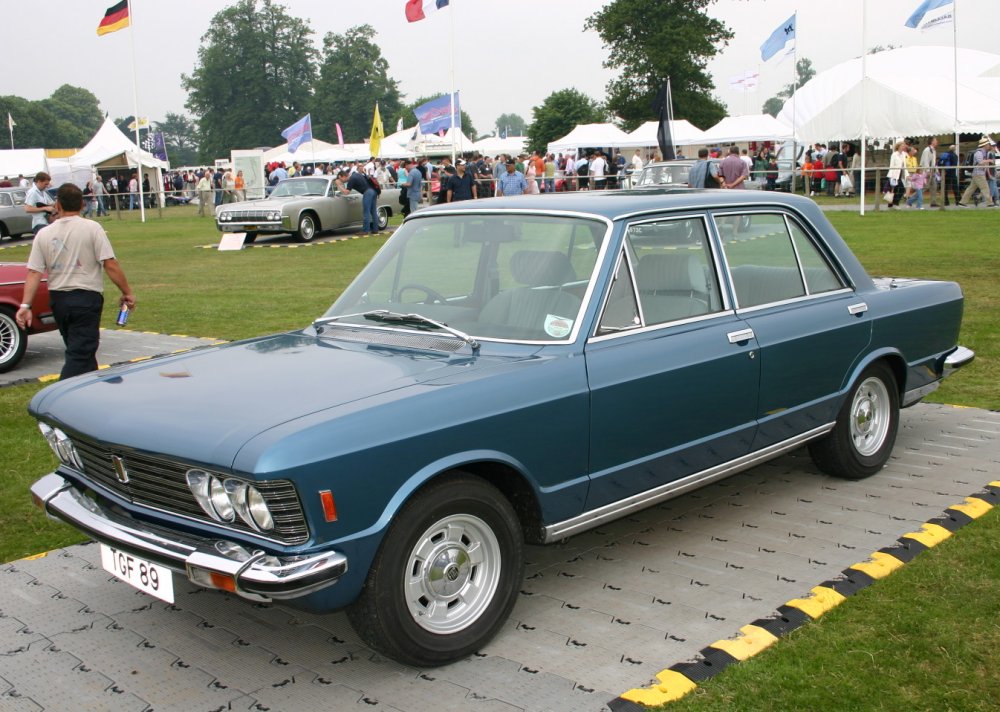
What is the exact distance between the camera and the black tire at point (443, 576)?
348cm

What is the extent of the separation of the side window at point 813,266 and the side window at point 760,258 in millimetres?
58

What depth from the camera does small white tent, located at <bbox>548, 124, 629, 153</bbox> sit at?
45.7m

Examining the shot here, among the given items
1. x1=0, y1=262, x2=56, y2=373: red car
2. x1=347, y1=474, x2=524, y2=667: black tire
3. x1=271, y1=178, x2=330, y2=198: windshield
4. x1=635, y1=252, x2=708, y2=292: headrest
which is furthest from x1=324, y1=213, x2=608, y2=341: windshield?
x1=271, y1=178, x2=330, y2=198: windshield

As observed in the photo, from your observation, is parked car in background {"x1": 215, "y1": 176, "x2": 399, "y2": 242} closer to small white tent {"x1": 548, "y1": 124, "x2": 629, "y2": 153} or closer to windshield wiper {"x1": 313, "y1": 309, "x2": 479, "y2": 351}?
windshield wiper {"x1": 313, "y1": 309, "x2": 479, "y2": 351}

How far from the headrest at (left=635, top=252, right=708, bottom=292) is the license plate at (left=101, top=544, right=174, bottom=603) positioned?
7.95 feet

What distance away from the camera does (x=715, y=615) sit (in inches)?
162

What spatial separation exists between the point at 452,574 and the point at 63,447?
1809mm

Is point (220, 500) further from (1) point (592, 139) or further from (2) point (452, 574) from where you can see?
(1) point (592, 139)

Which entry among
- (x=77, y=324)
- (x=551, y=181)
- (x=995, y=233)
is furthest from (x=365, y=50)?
(x=77, y=324)

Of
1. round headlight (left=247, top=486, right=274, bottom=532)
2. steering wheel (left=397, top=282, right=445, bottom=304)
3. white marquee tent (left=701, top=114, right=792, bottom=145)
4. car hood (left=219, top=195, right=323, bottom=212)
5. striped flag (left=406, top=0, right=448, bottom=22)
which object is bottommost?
round headlight (left=247, top=486, right=274, bottom=532)

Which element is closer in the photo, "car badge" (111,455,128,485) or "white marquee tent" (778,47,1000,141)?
"car badge" (111,455,128,485)

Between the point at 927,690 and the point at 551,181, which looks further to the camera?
the point at 551,181

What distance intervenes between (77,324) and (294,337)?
11.0 feet

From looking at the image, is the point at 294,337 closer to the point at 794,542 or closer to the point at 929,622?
the point at 794,542
